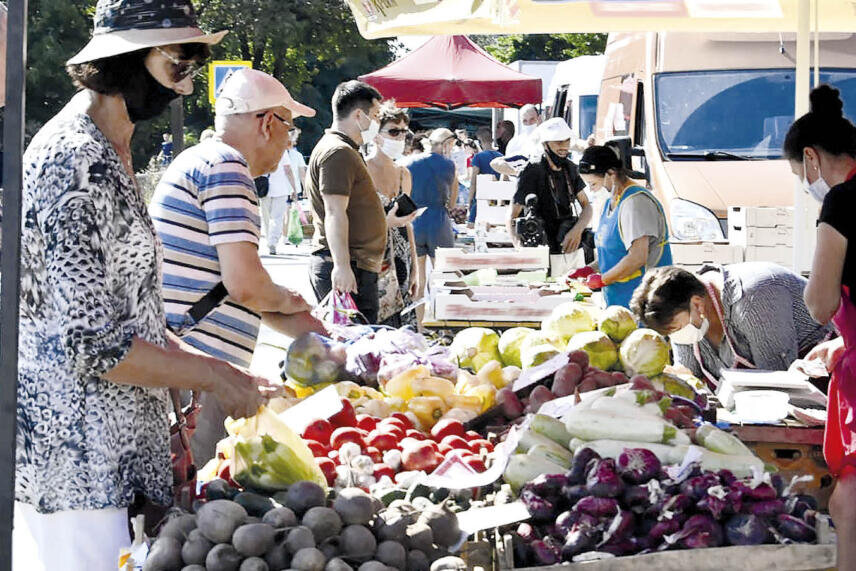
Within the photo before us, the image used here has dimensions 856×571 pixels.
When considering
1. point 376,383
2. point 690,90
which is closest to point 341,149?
point 376,383

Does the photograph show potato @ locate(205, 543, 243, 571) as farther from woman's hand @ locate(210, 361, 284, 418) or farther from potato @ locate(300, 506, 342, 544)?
woman's hand @ locate(210, 361, 284, 418)

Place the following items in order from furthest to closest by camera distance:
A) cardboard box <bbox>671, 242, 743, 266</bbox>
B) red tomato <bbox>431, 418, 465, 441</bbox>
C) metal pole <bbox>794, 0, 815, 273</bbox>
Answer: cardboard box <bbox>671, 242, 743, 266</bbox>, metal pole <bbox>794, 0, 815, 273</bbox>, red tomato <bbox>431, 418, 465, 441</bbox>

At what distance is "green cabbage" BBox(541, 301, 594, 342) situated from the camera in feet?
16.6

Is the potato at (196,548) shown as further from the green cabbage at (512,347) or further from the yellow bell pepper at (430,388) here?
the green cabbage at (512,347)

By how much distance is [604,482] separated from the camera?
2.99 metres

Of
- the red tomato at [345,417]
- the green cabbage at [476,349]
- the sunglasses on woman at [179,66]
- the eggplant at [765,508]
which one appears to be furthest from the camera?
the green cabbage at [476,349]

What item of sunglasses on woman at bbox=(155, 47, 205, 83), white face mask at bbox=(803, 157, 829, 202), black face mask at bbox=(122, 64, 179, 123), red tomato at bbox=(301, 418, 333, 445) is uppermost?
sunglasses on woman at bbox=(155, 47, 205, 83)

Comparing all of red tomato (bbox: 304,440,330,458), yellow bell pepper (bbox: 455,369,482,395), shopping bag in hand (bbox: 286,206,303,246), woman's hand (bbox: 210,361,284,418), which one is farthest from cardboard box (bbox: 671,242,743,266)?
shopping bag in hand (bbox: 286,206,303,246)

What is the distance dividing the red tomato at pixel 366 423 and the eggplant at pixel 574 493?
2.85 ft

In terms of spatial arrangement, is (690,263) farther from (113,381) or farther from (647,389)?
(113,381)

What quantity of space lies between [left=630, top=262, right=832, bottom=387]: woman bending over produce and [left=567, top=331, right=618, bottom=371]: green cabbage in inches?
12.6

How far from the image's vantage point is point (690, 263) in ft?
26.8

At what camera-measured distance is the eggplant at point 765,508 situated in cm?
290

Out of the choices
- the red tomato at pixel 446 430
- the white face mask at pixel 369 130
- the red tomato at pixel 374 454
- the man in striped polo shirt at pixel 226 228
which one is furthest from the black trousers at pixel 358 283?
the red tomato at pixel 374 454
